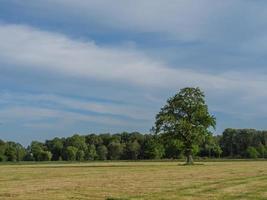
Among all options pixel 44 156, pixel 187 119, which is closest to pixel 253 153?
pixel 44 156

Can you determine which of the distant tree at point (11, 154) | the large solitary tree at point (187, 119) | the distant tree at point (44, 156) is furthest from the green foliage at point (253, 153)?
the large solitary tree at point (187, 119)

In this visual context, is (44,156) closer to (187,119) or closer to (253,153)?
(253,153)

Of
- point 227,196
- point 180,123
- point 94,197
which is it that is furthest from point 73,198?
point 180,123

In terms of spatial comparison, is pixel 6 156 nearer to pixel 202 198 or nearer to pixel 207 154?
pixel 207 154

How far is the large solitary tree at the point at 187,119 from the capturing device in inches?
3600

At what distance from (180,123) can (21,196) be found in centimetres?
6545

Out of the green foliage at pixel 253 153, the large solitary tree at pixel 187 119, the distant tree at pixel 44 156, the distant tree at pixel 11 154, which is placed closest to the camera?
the large solitary tree at pixel 187 119

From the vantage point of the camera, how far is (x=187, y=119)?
304ft

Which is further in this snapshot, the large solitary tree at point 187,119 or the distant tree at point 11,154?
the distant tree at point 11,154

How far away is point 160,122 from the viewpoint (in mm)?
91938

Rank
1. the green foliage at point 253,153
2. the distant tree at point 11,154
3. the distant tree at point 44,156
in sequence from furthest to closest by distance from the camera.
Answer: the distant tree at point 44,156
the green foliage at point 253,153
the distant tree at point 11,154

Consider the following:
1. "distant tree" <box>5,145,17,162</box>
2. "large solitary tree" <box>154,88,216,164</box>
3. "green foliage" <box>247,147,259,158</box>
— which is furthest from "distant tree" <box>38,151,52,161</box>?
"large solitary tree" <box>154,88,216,164</box>

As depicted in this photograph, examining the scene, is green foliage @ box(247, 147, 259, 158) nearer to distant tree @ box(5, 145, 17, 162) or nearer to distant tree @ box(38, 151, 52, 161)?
distant tree @ box(38, 151, 52, 161)

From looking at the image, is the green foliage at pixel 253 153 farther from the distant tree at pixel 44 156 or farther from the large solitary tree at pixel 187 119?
the large solitary tree at pixel 187 119
